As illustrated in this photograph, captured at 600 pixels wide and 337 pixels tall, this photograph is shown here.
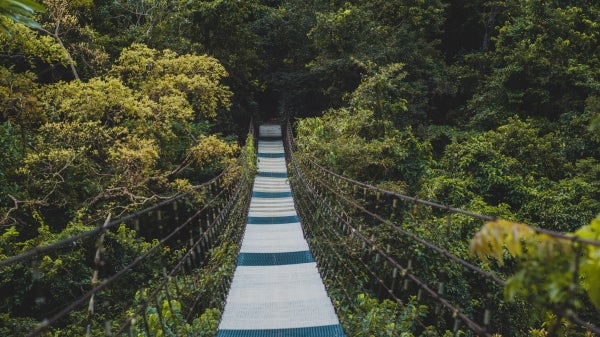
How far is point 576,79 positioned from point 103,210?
9.71 metres

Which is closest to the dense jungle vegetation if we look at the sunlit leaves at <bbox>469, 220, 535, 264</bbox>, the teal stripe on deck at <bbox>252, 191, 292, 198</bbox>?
the teal stripe on deck at <bbox>252, 191, 292, 198</bbox>

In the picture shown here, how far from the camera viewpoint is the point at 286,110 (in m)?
13.5

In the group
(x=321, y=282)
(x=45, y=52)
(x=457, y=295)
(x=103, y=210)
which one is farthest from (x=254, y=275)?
(x=45, y=52)

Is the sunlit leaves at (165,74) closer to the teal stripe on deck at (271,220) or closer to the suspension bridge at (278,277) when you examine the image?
the suspension bridge at (278,277)

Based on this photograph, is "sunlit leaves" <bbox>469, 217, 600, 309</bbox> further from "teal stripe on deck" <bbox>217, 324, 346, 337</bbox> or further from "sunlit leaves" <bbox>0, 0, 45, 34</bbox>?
"teal stripe on deck" <bbox>217, 324, 346, 337</bbox>

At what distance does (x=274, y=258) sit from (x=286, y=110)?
31.2 ft

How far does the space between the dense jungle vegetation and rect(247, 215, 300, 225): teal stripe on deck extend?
103 centimetres

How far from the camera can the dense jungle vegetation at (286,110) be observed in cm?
600

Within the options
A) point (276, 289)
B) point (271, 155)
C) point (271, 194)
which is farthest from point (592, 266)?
point (271, 155)

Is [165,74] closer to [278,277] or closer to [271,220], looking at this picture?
[271,220]

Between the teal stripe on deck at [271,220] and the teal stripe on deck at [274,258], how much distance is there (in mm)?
1468

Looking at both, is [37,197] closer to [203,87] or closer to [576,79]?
[203,87]

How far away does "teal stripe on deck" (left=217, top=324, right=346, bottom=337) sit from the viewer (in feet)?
9.18

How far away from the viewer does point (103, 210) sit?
20.3ft
